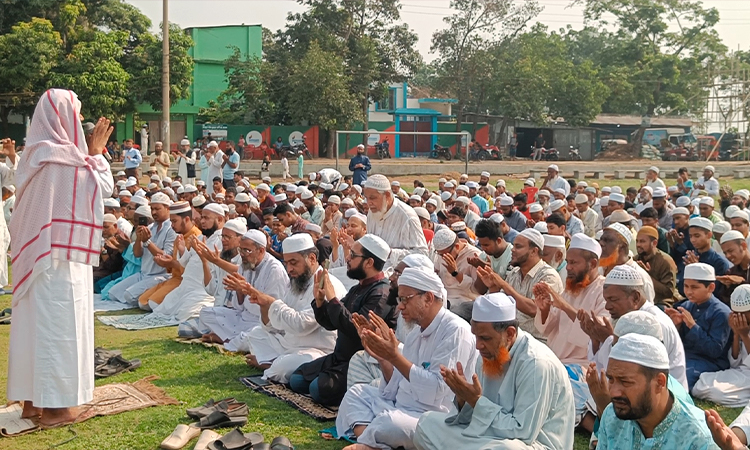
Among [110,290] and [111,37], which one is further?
[111,37]

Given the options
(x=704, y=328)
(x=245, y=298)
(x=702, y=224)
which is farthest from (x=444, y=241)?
(x=704, y=328)

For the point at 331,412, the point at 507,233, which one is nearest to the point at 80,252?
the point at 331,412

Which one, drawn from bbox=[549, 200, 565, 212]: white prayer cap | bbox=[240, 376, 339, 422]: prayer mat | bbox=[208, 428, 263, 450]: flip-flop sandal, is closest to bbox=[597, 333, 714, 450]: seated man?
bbox=[208, 428, 263, 450]: flip-flop sandal

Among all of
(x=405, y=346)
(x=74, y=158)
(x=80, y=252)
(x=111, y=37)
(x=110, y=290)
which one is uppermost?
(x=111, y=37)

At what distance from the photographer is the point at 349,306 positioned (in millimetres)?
5449

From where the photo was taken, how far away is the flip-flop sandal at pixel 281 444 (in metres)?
4.59

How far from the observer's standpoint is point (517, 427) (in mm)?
3750

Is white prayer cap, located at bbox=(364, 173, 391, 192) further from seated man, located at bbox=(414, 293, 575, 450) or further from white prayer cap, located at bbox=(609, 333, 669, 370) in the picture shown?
white prayer cap, located at bbox=(609, 333, 669, 370)

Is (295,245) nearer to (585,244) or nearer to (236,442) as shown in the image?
(236,442)

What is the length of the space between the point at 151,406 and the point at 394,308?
5.65ft

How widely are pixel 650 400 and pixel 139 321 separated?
20.3 feet

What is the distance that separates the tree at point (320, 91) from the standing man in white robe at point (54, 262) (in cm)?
2844

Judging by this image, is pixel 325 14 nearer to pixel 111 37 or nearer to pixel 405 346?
pixel 111 37

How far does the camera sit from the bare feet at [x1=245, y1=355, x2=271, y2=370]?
6.36 metres
